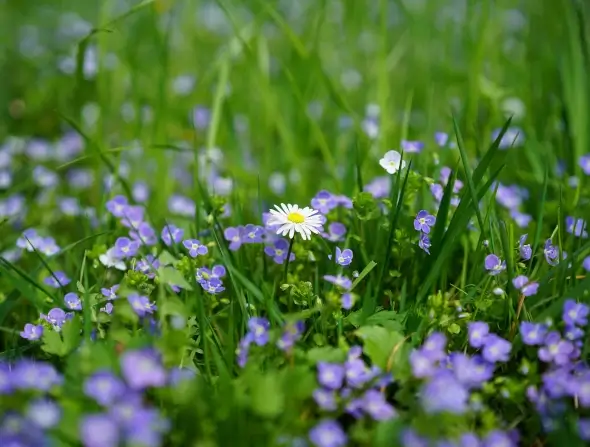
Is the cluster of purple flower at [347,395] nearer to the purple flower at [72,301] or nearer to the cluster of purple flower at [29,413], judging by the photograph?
the cluster of purple flower at [29,413]

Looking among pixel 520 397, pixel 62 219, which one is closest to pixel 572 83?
pixel 520 397

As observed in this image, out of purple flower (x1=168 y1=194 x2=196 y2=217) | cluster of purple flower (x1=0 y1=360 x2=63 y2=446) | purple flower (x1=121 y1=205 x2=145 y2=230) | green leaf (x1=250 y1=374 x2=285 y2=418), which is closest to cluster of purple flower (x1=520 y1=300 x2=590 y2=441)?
green leaf (x1=250 y1=374 x2=285 y2=418)

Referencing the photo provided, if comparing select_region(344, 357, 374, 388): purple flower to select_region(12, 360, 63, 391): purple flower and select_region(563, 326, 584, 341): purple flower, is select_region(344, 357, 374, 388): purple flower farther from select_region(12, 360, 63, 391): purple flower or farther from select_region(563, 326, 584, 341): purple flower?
select_region(12, 360, 63, 391): purple flower

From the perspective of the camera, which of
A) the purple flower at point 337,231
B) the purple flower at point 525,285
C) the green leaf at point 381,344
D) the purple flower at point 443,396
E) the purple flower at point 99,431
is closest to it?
the purple flower at point 99,431

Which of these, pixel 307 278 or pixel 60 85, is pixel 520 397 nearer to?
pixel 307 278

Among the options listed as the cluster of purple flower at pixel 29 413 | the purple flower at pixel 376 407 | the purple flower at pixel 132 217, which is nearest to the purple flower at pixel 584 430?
the purple flower at pixel 376 407

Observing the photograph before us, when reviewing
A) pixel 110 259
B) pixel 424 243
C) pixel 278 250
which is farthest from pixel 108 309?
pixel 424 243

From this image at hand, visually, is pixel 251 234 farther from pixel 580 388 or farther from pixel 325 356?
pixel 580 388
